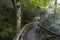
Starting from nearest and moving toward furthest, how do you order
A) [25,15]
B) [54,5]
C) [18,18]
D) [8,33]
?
[8,33], [18,18], [25,15], [54,5]

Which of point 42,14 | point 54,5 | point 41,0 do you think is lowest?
point 42,14

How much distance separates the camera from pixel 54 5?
2080cm

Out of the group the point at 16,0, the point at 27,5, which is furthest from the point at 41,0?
the point at 16,0

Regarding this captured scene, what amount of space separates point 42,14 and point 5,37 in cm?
1328

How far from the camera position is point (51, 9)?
21.5m

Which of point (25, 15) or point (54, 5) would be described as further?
point (54, 5)

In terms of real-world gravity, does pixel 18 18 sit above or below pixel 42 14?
above

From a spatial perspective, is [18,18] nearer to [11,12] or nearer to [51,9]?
[11,12]

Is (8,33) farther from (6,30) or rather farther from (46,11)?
(46,11)

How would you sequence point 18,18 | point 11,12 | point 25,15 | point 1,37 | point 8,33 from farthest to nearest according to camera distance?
point 25,15, point 11,12, point 18,18, point 8,33, point 1,37

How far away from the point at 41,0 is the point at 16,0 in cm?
380

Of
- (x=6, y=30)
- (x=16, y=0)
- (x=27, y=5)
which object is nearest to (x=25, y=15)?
(x=27, y=5)

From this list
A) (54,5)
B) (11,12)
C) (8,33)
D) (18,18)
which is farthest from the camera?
(54,5)

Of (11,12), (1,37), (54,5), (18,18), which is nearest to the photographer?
(1,37)
